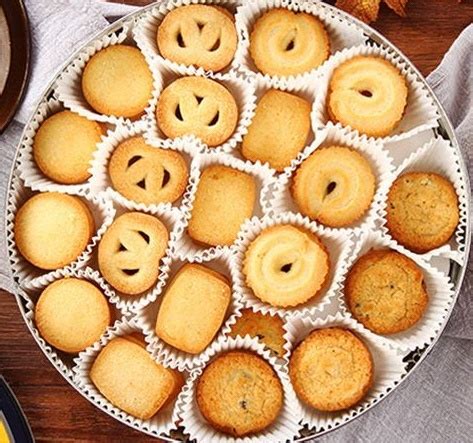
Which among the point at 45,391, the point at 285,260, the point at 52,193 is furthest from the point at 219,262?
the point at 45,391

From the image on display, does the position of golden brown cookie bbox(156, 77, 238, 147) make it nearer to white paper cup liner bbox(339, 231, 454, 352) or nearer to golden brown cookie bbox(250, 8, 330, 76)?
golden brown cookie bbox(250, 8, 330, 76)

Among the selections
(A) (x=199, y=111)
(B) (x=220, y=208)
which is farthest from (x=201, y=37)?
(B) (x=220, y=208)

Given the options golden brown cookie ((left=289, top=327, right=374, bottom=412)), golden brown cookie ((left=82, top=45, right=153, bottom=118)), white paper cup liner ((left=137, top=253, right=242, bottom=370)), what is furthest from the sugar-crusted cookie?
golden brown cookie ((left=82, top=45, right=153, bottom=118))

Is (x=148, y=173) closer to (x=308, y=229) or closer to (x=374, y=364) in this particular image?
(x=308, y=229)

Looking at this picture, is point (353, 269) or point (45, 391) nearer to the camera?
point (353, 269)

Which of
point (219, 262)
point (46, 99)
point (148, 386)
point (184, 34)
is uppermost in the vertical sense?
point (184, 34)

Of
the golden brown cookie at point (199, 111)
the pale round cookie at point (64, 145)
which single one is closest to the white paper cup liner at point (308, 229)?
the golden brown cookie at point (199, 111)

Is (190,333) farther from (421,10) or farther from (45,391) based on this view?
(421,10)
